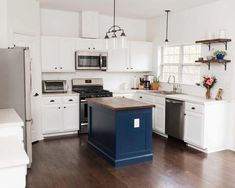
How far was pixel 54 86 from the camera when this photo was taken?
5973mm

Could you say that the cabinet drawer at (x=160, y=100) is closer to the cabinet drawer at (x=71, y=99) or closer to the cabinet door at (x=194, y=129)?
the cabinet door at (x=194, y=129)

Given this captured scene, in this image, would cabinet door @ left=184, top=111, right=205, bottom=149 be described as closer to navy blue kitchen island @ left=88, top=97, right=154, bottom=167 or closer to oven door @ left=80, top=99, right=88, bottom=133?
navy blue kitchen island @ left=88, top=97, right=154, bottom=167

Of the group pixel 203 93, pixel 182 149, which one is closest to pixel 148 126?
pixel 182 149

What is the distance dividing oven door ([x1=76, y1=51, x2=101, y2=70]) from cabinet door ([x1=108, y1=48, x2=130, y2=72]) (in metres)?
0.35

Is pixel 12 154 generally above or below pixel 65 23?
below

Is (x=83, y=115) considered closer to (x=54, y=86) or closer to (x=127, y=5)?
(x=54, y=86)

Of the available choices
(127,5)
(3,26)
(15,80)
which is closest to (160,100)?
(127,5)

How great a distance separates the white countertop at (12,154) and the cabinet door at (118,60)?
4408 mm

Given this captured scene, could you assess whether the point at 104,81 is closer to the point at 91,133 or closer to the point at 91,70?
the point at 91,70

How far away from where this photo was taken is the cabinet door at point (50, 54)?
5.64 meters

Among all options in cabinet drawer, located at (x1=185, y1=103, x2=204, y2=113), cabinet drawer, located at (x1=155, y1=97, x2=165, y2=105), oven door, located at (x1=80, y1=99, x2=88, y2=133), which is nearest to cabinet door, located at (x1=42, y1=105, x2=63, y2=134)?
oven door, located at (x1=80, y1=99, x2=88, y2=133)

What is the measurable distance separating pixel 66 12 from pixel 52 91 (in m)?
1.90

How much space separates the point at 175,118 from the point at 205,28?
6.37ft

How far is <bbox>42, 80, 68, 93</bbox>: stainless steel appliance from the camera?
588 centimetres
